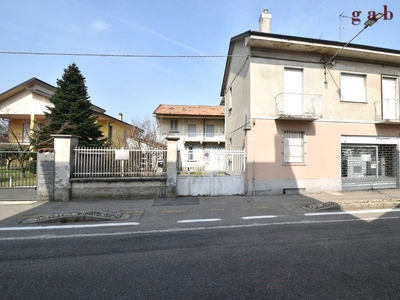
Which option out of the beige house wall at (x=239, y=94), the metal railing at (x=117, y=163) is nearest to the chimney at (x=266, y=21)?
the beige house wall at (x=239, y=94)

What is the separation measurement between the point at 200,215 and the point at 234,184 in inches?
133

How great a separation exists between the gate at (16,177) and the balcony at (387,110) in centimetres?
1516

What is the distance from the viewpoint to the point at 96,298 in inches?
100

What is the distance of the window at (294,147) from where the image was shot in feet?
32.7

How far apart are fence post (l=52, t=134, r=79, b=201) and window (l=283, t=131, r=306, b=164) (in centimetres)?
891

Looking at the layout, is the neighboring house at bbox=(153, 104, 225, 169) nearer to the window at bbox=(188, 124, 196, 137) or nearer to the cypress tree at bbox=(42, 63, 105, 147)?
the window at bbox=(188, 124, 196, 137)

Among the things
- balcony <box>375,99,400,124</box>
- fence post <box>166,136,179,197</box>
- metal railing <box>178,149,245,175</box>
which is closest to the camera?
fence post <box>166,136,179,197</box>

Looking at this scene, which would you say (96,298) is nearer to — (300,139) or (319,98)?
(300,139)

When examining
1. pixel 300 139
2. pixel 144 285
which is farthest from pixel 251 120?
pixel 144 285

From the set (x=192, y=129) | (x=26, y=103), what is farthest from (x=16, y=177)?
(x=192, y=129)

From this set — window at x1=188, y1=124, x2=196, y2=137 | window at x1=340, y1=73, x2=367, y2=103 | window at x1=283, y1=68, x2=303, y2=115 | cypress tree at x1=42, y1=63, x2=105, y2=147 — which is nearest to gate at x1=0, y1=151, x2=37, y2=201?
cypress tree at x1=42, y1=63, x2=105, y2=147

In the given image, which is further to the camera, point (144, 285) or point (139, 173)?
point (139, 173)

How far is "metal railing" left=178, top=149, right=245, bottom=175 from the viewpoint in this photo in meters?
9.30

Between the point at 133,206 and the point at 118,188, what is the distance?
4.75 feet
